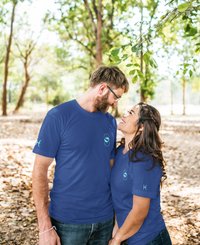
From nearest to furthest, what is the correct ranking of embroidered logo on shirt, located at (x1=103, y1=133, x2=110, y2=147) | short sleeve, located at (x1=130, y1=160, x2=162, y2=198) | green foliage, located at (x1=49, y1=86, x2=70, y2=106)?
short sleeve, located at (x1=130, y1=160, x2=162, y2=198)
embroidered logo on shirt, located at (x1=103, y1=133, x2=110, y2=147)
green foliage, located at (x1=49, y1=86, x2=70, y2=106)

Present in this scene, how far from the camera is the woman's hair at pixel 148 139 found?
1.91 metres

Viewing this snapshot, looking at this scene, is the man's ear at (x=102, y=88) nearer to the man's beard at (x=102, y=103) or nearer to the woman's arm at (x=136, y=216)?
the man's beard at (x=102, y=103)

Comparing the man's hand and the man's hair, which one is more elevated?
the man's hair

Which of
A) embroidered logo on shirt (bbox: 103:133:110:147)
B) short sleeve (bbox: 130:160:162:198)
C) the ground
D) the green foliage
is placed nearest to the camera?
short sleeve (bbox: 130:160:162:198)

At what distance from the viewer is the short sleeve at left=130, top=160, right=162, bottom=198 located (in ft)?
5.78

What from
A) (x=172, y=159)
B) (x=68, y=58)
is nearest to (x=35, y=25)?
(x=68, y=58)

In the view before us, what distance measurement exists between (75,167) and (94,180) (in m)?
0.21

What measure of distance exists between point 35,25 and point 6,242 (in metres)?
22.6

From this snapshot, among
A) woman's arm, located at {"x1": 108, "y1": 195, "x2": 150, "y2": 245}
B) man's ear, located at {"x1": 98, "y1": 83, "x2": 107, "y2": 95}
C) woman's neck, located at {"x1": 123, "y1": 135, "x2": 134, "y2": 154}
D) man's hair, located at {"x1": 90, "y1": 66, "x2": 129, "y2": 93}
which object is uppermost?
man's hair, located at {"x1": 90, "y1": 66, "x2": 129, "y2": 93}

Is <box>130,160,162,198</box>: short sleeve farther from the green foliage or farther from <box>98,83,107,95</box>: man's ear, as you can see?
the green foliage

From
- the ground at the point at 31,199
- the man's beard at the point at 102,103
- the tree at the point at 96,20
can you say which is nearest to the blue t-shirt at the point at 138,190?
the man's beard at the point at 102,103

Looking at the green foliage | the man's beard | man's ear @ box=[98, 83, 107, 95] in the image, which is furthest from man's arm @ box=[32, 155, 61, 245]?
the green foliage

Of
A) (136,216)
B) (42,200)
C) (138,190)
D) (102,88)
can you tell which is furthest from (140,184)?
(102,88)

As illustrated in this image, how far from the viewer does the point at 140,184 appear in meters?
1.77
